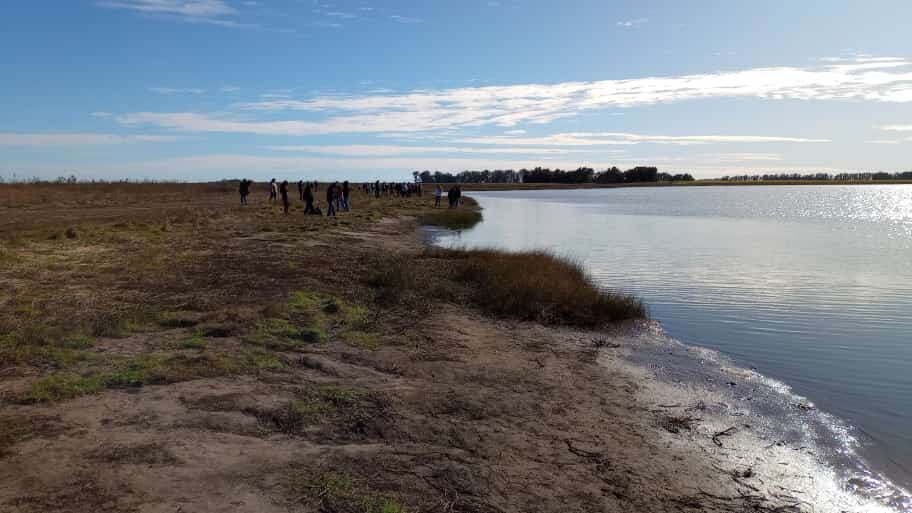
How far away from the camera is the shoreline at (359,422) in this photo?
15.7ft

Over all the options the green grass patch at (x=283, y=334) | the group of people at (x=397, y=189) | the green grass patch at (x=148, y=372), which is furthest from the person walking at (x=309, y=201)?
the group of people at (x=397, y=189)

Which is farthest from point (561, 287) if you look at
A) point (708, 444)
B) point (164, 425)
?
point (164, 425)

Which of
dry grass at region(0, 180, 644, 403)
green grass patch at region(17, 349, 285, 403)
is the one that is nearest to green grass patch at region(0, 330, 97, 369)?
dry grass at region(0, 180, 644, 403)

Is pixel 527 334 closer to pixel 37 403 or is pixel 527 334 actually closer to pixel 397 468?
pixel 397 468

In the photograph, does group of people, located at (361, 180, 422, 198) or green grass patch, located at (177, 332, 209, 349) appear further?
group of people, located at (361, 180, 422, 198)

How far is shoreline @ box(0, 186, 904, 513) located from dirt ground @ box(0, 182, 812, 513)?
0.02 m

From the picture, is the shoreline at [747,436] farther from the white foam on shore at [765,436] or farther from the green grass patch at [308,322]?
the green grass patch at [308,322]

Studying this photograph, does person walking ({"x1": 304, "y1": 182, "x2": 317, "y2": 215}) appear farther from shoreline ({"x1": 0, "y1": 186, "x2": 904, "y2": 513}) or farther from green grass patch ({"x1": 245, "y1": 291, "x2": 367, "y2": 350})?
green grass patch ({"x1": 245, "y1": 291, "x2": 367, "y2": 350})

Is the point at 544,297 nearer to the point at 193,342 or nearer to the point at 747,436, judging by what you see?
the point at 747,436

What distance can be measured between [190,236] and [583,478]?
20274mm

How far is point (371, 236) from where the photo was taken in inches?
1047

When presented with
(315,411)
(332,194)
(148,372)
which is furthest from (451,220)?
(315,411)

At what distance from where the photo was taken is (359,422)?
618 centimetres

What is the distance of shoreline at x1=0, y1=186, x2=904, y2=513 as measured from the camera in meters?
4.79
